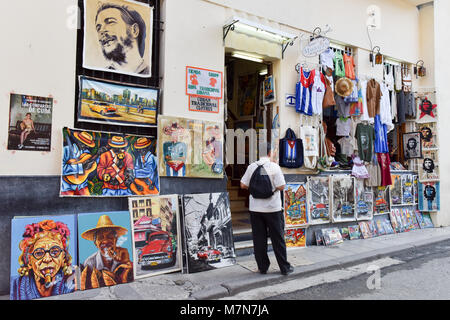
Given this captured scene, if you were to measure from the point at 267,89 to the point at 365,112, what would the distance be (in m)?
2.84

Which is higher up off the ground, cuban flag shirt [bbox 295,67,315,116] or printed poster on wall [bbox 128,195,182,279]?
cuban flag shirt [bbox 295,67,315,116]

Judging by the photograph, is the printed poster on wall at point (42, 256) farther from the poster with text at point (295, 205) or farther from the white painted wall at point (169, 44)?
the poster with text at point (295, 205)

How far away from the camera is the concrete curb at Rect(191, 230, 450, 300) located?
470cm

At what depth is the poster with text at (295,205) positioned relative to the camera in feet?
23.5

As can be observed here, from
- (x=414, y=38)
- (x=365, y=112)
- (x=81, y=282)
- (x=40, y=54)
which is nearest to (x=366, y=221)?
(x=365, y=112)

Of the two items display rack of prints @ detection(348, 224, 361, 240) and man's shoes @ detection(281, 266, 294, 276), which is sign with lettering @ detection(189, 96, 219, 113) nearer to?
man's shoes @ detection(281, 266, 294, 276)

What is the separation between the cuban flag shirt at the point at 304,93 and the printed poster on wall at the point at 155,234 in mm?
3532

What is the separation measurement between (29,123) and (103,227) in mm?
1811

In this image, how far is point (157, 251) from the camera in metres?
5.37

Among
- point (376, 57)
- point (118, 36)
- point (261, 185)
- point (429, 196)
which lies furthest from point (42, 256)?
point (429, 196)

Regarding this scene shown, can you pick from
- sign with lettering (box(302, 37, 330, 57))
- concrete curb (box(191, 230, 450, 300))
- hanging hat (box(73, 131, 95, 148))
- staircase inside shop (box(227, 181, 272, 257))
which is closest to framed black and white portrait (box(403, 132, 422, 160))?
concrete curb (box(191, 230, 450, 300))

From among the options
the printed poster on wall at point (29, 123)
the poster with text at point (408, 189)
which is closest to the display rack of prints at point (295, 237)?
the poster with text at point (408, 189)

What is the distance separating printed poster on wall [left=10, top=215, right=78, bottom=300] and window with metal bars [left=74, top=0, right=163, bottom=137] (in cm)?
151
